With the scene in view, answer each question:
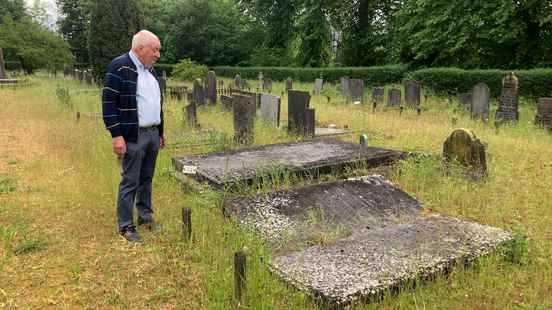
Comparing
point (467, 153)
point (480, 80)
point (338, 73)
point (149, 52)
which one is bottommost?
point (467, 153)

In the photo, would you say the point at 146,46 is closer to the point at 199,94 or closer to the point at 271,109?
the point at 271,109

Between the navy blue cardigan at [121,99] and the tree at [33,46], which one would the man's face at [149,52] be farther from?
the tree at [33,46]

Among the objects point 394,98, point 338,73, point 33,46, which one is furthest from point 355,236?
point 33,46

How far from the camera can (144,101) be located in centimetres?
404

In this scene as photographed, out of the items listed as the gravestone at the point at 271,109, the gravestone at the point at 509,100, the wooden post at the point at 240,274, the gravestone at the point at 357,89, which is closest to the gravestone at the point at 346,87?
the gravestone at the point at 357,89

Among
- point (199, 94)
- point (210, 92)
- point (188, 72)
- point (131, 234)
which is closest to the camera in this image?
point (131, 234)

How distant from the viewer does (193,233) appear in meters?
4.03

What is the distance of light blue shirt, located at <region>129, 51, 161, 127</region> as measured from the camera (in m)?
3.99

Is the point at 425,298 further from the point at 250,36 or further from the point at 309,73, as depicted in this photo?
the point at 250,36

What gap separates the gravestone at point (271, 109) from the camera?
10.1 m

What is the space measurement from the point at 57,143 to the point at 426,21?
1891cm

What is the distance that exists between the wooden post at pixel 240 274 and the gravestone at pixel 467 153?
412cm

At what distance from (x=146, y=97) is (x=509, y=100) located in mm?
9933

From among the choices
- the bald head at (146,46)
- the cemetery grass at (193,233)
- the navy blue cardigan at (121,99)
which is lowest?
the cemetery grass at (193,233)
